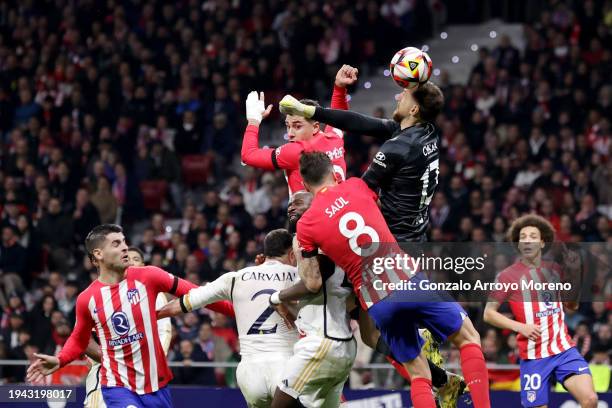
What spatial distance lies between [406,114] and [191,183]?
1183 centimetres

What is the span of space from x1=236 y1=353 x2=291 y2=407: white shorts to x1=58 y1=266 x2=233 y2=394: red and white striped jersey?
0.61 meters

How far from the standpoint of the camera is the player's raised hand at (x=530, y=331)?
1075 cm

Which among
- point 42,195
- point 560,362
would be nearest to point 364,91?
point 42,195

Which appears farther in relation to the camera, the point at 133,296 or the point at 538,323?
the point at 538,323

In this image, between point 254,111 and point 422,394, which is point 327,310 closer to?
point 422,394

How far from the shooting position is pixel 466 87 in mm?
19969

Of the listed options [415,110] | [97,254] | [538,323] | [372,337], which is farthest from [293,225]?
[538,323]

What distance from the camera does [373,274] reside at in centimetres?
875

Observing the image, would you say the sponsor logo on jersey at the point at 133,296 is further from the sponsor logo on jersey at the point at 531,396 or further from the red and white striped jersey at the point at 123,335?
the sponsor logo on jersey at the point at 531,396

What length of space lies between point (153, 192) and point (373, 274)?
1215cm

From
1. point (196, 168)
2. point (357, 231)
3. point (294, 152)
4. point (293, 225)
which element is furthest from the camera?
point (196, 168)

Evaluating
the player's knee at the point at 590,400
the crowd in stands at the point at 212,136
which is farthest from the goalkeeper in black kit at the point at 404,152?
the crowd in stands at the point at 212,136

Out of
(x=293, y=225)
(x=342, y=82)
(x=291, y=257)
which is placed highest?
(x=342, y=82)

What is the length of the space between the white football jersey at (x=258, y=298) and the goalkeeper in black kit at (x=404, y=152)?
84 centimetres
